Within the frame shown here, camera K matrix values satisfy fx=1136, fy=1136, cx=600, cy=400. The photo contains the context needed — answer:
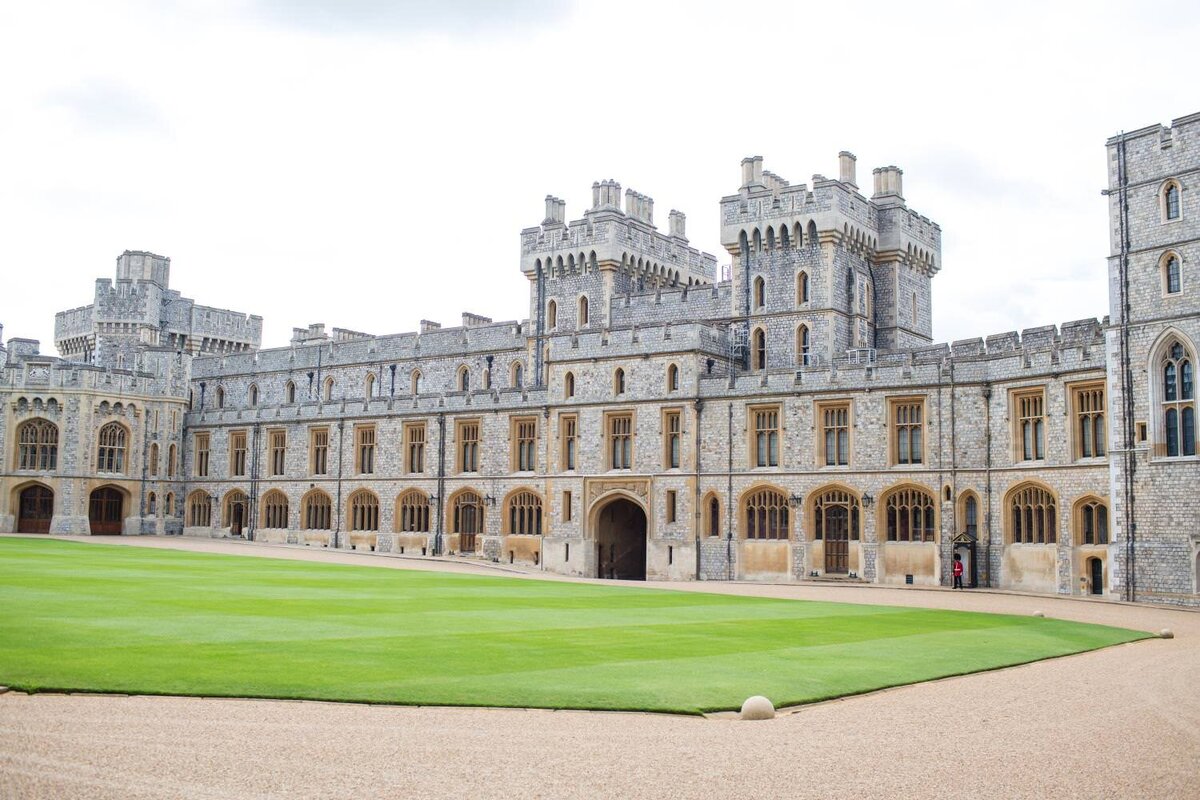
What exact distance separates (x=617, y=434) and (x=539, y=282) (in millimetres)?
10883

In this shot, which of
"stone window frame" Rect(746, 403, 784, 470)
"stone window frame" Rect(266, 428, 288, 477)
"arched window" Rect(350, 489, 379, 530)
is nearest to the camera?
"stone window frame" Rect(746, 403, 784, 470)

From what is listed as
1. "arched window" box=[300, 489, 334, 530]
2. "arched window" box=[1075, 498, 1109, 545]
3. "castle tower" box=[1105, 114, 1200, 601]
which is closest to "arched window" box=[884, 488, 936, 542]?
"arched window" box=[1075, 498, 1109, 545]

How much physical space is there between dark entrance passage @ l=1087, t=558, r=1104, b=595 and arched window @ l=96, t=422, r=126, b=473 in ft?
148

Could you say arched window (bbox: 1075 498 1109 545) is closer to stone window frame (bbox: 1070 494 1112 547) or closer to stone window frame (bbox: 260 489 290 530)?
stone window frame (bbox: 1070 494 1112 547)

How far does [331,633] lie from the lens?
16.4 meters

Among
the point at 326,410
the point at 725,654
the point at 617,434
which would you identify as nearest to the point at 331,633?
the point at 725,654

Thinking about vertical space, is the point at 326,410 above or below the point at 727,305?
below

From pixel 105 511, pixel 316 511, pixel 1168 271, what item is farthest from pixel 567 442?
pixel 105 511

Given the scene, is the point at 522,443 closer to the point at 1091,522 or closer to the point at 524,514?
the point at 524,514

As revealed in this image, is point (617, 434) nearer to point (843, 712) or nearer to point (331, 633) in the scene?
point (331, 633)

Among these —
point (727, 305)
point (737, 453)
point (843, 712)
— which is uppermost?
point (727, 305)

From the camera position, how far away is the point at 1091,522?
108ft

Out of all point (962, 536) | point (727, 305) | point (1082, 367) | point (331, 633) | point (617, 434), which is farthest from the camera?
point (727, 305)

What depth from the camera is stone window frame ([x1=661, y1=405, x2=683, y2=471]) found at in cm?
4188
